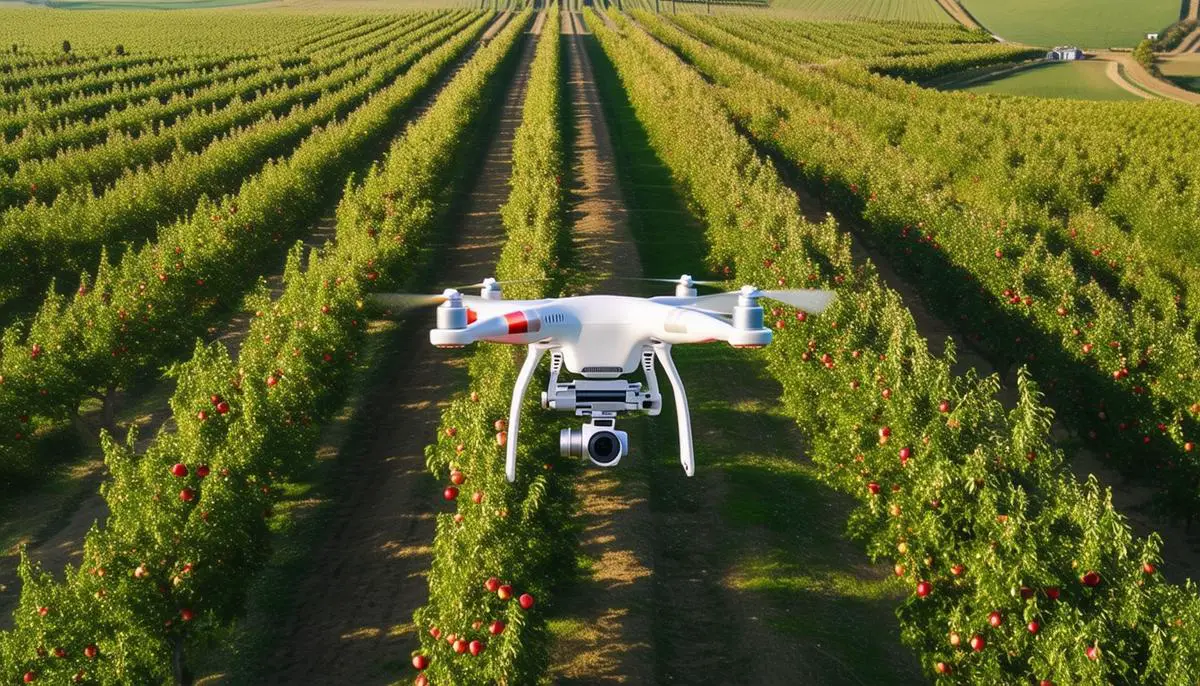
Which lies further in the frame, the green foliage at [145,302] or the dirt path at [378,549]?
the green foliage at [145,302]

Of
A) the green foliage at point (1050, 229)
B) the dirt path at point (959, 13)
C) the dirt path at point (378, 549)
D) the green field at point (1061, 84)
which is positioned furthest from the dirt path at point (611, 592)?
the dirt path at point (959, 13)

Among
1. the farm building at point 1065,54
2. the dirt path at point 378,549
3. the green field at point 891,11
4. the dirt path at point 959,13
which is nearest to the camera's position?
the dirt path at point 378,549

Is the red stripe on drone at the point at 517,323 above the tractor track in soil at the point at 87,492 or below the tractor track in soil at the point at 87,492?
above

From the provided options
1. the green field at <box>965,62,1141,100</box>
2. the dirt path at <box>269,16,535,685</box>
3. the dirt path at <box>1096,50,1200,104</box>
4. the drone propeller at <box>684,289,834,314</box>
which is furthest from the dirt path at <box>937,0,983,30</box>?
the drone propeller at <box>684,289,834,314</box>

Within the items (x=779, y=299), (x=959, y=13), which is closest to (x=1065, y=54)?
(x=959, y=13)

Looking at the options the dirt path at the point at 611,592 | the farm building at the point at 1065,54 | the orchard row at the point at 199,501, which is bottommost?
the dirt path at the point at 611,592

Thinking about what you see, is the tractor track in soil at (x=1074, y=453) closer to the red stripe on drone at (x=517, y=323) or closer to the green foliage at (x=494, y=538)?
the green foliage at (x=494, y=538)

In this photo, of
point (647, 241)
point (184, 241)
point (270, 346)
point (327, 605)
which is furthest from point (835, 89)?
point (327, 605)
